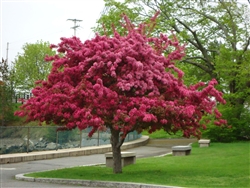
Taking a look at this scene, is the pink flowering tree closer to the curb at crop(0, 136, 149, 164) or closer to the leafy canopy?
the leafy canopy

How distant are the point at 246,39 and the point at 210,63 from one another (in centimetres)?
304

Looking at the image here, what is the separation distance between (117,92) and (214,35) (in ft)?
78.6

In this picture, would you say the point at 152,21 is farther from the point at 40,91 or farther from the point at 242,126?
the point at 242,126

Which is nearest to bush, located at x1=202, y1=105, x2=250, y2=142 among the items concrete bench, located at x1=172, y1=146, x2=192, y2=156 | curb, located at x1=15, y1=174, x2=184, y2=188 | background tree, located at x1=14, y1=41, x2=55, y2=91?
concrete bench, located at x1=172, y1=146, x2=192, y2=156

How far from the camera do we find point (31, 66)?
60.3m

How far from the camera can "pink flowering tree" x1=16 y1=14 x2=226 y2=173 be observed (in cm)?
1309

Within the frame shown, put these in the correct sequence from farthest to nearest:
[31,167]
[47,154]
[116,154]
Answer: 1. [47,154]
2. [31,167]
3. [116,154]

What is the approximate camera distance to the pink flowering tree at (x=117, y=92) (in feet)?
42.9

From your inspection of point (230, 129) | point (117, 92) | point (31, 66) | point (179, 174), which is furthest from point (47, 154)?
point (31, 66)

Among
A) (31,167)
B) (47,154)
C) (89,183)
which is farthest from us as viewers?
(47,154)

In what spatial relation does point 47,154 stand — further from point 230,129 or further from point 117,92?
point 230,129

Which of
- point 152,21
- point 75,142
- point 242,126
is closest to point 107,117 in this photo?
point 152,21

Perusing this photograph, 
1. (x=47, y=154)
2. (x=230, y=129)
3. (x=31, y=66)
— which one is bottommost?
(x=47, y=154)

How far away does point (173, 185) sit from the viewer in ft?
38.0
